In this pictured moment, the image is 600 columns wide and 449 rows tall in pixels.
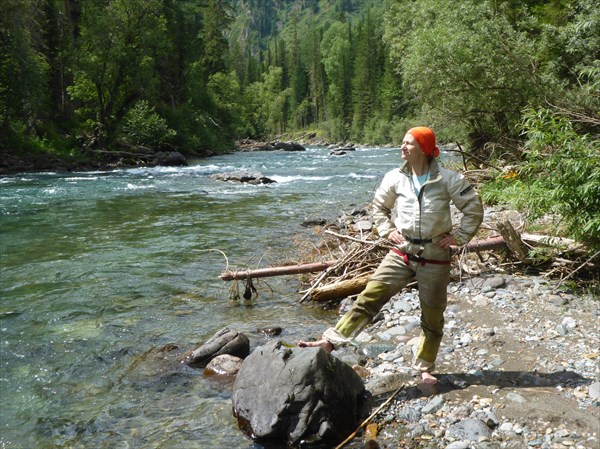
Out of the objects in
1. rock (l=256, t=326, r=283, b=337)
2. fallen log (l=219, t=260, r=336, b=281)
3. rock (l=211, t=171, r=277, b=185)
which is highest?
fallen log (l=219, t=260, r=336, b=281)

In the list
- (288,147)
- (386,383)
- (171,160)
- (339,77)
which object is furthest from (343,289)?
(339,77)

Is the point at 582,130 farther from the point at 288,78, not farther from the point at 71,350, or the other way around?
the point at 288,78

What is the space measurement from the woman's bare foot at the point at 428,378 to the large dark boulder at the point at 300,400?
556 millimetres

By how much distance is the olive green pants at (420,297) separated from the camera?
4.26 m

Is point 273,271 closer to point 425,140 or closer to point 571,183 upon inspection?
point 425,140

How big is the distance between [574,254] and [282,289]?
14.7 feet

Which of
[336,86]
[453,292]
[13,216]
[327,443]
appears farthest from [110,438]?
[336,86]

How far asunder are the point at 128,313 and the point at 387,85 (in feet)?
248

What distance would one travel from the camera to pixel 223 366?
18.2ft

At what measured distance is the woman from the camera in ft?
13.5

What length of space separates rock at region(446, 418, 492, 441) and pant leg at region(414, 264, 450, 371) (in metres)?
0.77

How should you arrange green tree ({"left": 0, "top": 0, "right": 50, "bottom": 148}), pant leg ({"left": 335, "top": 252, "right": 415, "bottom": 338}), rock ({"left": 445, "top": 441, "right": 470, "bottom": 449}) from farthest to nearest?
1. green tree ({"left": 0, "top": 0, "right": 50, "bottom": 148})
2. pant leg ({"left": 335, "top": 252, "right": 415, "bottom": 338})
3. rock ({"left": 445, "top": 441, "right": 470, "bottom": 449})

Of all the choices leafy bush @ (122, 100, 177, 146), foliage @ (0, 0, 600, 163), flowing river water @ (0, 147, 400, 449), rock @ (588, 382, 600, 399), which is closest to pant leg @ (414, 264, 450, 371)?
rock @ (588, 382, 600, 399)

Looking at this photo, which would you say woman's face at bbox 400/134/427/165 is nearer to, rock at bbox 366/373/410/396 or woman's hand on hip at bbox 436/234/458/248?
woman's hand on hip at bbox 436/234/458/248
